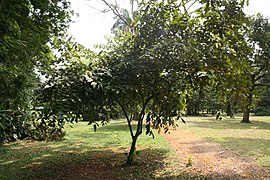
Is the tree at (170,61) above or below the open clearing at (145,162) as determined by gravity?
above

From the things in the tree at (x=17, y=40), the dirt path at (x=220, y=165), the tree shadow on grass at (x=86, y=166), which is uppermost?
the tree at (x=17, y=40)

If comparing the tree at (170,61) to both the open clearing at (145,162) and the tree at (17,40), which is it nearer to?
the tree at (17,40)

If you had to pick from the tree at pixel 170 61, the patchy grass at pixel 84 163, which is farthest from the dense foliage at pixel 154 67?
the patchy grass at pixel 84 163

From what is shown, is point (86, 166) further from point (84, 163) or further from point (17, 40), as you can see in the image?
point (17, 40)

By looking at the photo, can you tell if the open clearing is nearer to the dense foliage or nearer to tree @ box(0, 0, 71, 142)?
tree @ box(0, 0, 71, 142)

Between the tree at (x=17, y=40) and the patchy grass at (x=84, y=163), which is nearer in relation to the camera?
the tree at (x=17, y=40)

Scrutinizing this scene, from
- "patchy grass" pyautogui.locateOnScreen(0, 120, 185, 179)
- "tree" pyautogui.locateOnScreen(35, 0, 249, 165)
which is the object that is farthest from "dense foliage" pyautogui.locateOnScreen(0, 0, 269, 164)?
"patchy grass" pyautogui.locateOnScreen(0, 120, 185, 179)

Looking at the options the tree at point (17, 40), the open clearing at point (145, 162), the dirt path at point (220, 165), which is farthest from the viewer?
the open clearing at point (145, 162)

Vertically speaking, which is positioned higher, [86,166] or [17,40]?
[17,40]

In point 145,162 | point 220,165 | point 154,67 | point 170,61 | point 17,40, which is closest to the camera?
point 17,40

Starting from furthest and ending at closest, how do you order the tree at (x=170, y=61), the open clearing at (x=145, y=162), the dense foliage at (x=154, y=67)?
1. the open clearing at (x=145, y=162)
2. the tree at (x=170, y=61)
3. the dense foliage at (x=154, y=67)

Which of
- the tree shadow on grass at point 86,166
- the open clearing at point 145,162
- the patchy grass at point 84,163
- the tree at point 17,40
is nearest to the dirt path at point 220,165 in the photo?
the open clearing at point 145,162

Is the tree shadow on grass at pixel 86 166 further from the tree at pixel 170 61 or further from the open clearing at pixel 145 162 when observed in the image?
the tree at pixel 170 61

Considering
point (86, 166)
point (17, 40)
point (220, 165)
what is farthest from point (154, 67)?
point (86, 166)
